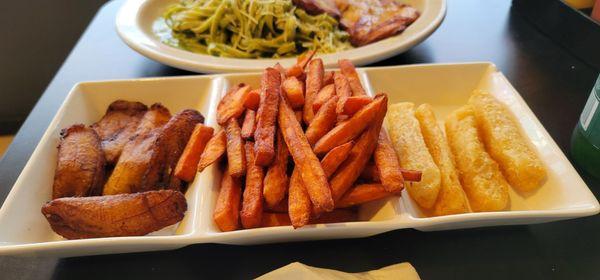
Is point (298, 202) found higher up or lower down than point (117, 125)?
higher up

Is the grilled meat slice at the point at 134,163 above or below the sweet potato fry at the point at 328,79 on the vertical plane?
below

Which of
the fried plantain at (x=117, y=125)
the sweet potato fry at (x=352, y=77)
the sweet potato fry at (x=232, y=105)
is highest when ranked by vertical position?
the sweet potato fry at (x=352, y=77)

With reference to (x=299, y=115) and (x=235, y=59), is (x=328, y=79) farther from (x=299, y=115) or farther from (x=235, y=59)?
(x=235, y=59)

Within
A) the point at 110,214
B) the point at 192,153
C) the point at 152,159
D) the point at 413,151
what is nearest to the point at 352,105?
the point at 413,151

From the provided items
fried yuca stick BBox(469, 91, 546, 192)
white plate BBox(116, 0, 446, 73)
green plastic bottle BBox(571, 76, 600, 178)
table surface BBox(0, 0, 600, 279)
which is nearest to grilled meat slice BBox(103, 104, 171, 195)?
table surface BBox(0, 0, 600, 279)

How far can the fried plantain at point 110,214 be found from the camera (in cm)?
120

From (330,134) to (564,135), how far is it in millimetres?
1070

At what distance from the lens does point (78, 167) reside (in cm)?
135

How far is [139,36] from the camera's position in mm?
2148

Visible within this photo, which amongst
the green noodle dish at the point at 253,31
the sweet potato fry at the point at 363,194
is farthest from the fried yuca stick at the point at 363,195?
the green noodle dish at the point at 253,31

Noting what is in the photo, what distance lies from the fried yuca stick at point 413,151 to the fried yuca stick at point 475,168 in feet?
0.43

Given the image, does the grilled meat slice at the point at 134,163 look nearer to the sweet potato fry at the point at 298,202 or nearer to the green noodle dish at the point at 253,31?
the sweet potato fry at the point at 298,202

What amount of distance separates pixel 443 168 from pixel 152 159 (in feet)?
3.05

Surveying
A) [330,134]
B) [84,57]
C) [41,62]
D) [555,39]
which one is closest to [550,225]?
[330,134]
